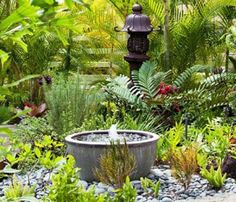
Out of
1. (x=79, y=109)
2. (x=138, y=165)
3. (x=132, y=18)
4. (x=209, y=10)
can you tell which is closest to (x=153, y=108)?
(x=79, y=109)

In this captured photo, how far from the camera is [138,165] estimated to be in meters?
4.48

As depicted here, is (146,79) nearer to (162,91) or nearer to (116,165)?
(162,91)

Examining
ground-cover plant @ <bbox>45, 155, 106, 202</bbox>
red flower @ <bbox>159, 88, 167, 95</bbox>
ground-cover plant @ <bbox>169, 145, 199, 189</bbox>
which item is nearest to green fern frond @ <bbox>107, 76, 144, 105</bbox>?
red flower @ <bbox>159, 88, 167, 95</bbox>

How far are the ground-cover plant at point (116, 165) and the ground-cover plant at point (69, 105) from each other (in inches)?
66.1

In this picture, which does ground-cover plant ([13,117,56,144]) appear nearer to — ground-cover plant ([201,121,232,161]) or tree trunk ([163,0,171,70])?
ground-cover plant ([201,121,232,161])

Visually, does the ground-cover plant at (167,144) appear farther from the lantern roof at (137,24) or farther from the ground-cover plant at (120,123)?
the lantern roof at (137,24)

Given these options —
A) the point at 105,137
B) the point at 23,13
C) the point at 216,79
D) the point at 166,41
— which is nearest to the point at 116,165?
the point at 105,137

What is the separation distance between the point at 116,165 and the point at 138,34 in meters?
3.77

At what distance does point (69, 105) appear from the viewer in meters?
6.05

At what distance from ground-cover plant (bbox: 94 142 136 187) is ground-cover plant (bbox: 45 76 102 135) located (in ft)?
5.51

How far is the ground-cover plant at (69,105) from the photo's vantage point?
5914 millimetres

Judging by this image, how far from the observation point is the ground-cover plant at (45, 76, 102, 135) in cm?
591

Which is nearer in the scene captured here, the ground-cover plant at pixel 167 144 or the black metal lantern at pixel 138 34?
the ground-cover plant at pixel 167 144

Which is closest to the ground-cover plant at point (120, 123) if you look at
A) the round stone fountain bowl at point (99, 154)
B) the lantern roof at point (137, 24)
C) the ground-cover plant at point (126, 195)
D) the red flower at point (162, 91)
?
the red flower at point (162, 91)
